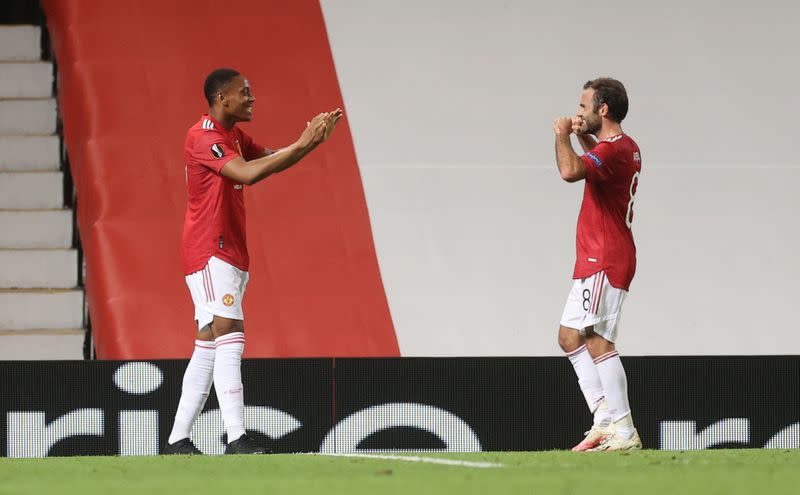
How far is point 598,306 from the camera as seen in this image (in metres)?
3.96

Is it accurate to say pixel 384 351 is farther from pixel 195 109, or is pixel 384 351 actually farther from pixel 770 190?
pixel 770 190

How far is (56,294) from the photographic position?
6.85 meters

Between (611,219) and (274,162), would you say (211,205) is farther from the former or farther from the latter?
(611,219)

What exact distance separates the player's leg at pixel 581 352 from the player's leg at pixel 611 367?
4 cm

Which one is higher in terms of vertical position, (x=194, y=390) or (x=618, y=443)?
(x=194, y=390)

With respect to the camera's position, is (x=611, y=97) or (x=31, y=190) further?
(x=31, y=190)

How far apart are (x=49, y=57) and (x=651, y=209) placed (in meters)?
4.06

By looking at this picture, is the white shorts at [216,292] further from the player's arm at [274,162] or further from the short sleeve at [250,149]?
the short sleeve at [250,149]

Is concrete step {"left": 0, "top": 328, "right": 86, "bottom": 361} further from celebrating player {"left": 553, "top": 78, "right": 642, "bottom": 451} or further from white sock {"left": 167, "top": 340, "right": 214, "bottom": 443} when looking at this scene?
celebrating player {"left": 553, "top": 78, "right": 642, "bottom": 451}

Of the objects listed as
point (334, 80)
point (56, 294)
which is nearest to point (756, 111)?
point (334, 80)

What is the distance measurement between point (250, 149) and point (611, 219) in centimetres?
130

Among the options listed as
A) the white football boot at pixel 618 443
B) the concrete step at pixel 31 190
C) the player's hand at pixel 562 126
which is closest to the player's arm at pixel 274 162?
the player's hand at pixel 562 126

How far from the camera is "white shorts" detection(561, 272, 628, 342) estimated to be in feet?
13.0

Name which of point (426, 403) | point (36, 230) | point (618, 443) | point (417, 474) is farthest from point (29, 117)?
point (417, 474)
